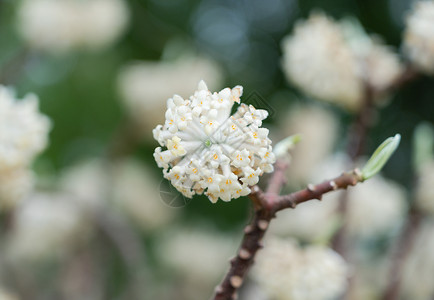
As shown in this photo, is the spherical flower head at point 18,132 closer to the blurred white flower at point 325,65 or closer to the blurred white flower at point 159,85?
the blurred white flower at point 325,65

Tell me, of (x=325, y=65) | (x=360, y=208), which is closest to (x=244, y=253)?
(x=325, y=65)

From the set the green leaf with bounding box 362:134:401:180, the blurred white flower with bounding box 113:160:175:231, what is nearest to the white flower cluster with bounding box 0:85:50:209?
the green leaf with bounding box 362:134:401:180

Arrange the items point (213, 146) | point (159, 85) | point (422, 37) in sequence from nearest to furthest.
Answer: point (213, 146) → point (422, 37) → point (159, 85)

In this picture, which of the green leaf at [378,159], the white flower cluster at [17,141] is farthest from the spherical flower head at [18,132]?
the green leaf at [378,159]

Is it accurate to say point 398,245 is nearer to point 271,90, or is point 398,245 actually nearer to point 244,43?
point 271,90

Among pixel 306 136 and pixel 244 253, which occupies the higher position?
pixel 306 136

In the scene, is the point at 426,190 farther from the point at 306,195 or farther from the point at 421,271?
the point at 306,195
